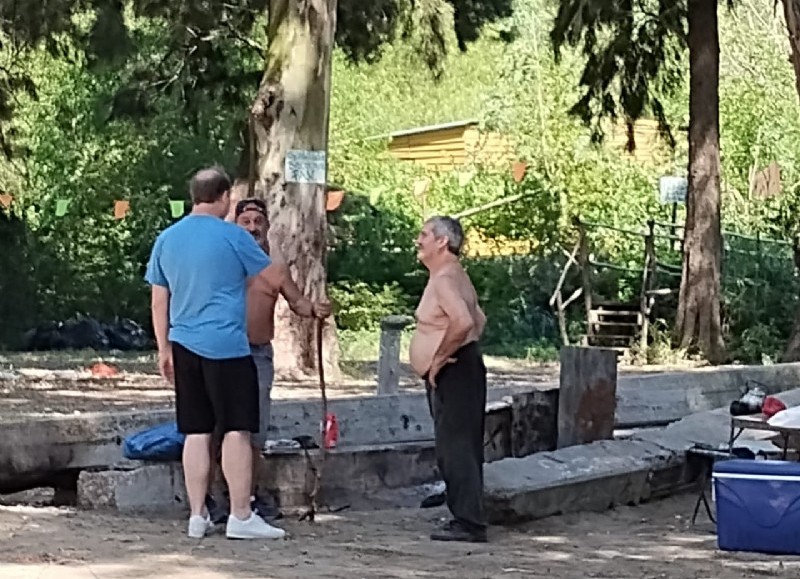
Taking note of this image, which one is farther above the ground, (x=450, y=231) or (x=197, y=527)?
(x=450, y=231)

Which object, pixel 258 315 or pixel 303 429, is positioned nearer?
pixel 258 315

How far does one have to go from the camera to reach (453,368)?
8.05 metres

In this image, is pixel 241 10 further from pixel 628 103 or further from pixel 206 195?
pixel 206 195

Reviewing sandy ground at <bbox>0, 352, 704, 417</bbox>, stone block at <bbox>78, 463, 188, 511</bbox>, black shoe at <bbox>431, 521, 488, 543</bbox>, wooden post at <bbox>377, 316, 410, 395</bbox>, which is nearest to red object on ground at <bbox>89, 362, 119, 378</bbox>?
sandy ground at <bbox>0, 352, 704, 417</bbox>

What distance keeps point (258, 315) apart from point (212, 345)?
57 cm

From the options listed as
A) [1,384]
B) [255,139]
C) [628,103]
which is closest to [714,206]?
[628,103]

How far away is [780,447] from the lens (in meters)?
9.69

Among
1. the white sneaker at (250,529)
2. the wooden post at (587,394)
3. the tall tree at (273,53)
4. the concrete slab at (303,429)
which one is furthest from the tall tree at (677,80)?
the white sneaker at (250,529)

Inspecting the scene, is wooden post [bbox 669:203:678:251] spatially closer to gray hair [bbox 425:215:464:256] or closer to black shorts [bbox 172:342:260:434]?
gray hair [bbox 425:215:464:256]

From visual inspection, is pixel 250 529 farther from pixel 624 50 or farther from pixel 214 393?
pixel 624 50

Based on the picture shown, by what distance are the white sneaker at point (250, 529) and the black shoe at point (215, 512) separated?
30 centimetres

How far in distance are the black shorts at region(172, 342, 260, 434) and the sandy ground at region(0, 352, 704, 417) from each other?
4358 millimetres

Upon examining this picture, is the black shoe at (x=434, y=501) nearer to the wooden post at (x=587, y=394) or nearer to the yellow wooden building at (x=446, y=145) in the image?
the wooden post at (x=587, y=394)

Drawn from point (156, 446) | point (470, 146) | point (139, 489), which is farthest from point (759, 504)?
point (470, 146)
